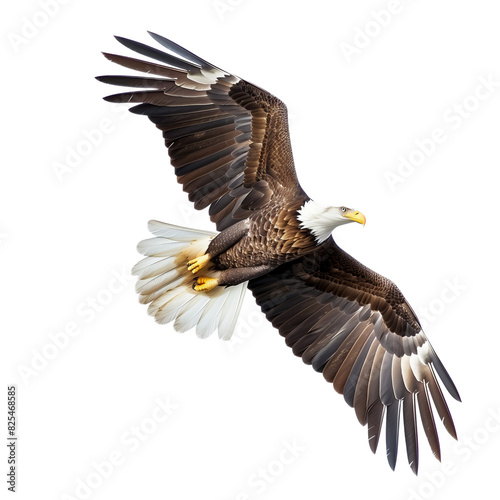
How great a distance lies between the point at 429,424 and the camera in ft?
26.5

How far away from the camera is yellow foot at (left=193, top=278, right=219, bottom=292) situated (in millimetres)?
8156

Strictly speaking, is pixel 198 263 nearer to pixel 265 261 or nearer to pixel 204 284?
pixel 204 284

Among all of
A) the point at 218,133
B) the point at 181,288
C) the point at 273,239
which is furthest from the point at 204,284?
the point at 218,133

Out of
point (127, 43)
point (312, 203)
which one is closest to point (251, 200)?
point (312, 203)

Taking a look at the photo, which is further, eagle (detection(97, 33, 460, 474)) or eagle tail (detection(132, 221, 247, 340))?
eagle tail (detection(132, 221, 247, 340))

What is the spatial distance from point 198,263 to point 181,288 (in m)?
0.42

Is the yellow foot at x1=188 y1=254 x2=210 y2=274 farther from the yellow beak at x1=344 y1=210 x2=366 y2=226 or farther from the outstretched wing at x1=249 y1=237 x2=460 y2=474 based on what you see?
the yellow beak at x1=344 y1=210 x2=366 y2=226

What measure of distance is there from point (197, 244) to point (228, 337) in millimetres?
971

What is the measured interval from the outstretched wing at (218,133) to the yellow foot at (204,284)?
514 mm

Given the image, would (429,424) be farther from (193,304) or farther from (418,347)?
(193,304)

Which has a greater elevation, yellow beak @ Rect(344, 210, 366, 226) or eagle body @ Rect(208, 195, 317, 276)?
yellow beak @ Rect(344, 210, 366, 226)

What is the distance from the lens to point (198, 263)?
799 cm

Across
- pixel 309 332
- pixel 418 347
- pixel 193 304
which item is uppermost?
pixel 418 347

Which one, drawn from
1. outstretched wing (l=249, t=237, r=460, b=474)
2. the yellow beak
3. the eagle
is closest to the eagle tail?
the eagle
